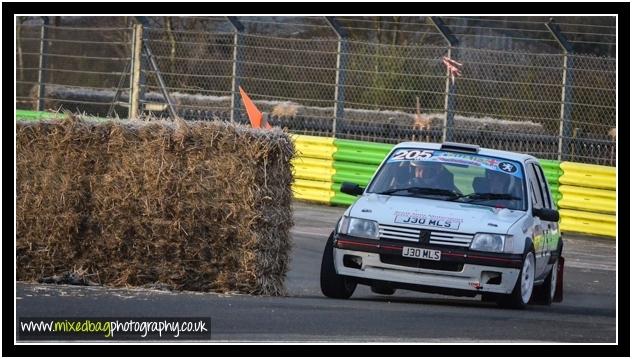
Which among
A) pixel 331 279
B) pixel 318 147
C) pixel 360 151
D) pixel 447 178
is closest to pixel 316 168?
pixel 318 147

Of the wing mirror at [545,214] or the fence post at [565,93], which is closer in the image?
the wing mirror at [545,214]

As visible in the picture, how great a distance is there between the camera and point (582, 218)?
1847 cm

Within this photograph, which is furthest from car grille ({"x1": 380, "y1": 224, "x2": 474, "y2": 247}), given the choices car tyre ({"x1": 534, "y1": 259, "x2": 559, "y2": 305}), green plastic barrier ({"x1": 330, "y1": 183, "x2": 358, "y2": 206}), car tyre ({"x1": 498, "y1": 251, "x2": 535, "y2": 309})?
green plastic barrier ({"x1": 330, "y1": 183, "x2": 358, "y2": 206})

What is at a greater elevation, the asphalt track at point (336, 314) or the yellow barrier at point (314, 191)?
the yellow barrier at point (314, 191)

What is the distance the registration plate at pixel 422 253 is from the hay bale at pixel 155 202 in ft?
3.49

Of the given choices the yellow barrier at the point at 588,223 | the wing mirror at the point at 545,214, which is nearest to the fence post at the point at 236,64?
the yellow barrier at the point at 588,223

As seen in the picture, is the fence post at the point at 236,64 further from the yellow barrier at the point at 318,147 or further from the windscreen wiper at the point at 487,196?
the windscreen wiper at the point at 487,196

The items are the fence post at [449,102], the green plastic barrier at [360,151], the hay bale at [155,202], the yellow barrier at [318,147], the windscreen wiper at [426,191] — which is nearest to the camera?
the hay bale at [155,202]

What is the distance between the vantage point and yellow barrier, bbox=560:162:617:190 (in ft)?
59.5

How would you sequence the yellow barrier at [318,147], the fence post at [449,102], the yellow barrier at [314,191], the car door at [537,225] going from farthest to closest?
the yellow barrier at [314,191]
the yellow barrier at [318,147]
the fence post at [449,102]
the car door at [537,225]

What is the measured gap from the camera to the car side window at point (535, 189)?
11787 mm

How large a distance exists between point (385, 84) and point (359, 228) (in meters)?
9.24

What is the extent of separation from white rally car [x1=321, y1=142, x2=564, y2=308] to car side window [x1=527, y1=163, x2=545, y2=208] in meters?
0.09

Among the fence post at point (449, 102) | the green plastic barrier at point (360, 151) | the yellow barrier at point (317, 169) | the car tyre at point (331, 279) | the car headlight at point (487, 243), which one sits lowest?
the car tyre at point (331, 279)
